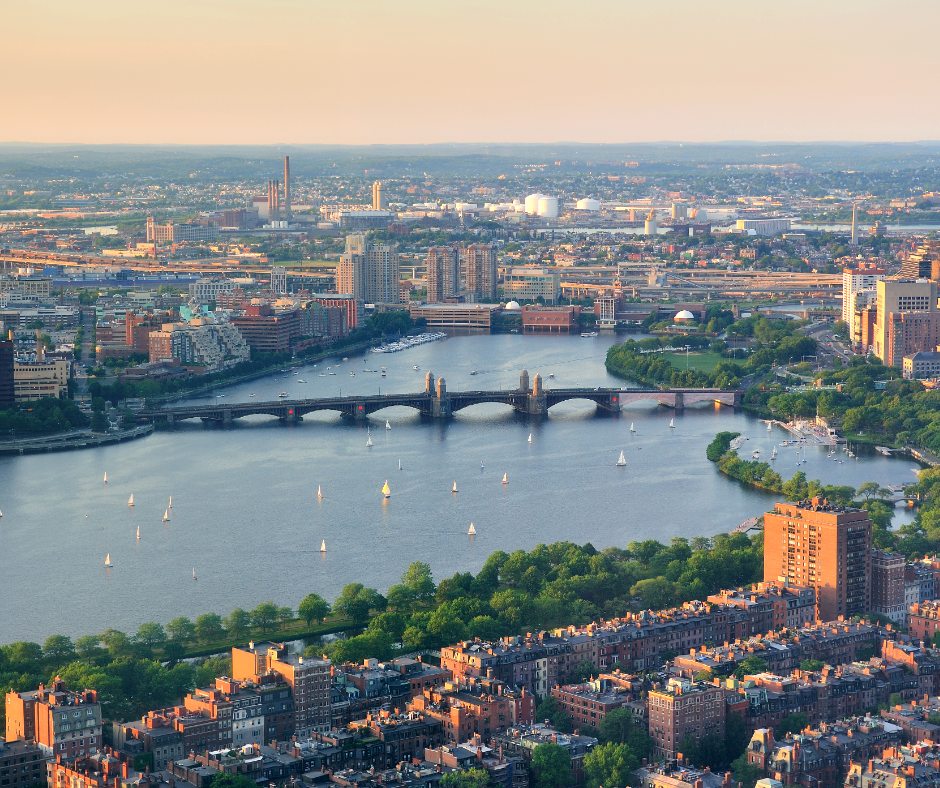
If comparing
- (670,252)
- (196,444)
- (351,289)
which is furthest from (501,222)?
(196,444)

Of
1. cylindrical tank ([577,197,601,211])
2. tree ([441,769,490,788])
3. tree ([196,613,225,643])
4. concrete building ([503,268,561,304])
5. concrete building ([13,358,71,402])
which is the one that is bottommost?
cylindrical tank ([577,197,601,211])

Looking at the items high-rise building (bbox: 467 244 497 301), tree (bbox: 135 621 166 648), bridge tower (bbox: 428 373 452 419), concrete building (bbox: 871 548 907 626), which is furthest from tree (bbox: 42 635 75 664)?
high-rise building (bbox: 467 244 497 301)

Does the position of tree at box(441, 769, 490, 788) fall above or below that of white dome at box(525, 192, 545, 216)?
above

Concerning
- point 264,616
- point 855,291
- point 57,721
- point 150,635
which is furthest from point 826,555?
point 855,291

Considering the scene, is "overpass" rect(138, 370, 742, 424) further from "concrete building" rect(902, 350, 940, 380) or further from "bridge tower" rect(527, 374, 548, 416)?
"concrete building" rect(902, 350, 940, 380)

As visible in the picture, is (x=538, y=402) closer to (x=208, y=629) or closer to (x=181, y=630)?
(x=208, y=629)

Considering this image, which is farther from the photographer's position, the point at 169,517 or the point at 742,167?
the point at 742,167

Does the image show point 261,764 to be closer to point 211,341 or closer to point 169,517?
point 169,517
